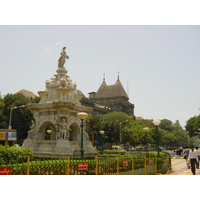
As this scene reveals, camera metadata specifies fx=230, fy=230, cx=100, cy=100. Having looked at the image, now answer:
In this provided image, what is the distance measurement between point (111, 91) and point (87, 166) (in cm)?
9256

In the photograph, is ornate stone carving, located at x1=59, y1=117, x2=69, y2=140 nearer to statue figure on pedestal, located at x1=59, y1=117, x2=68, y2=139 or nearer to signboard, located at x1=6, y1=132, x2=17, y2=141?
statue figure on pedestal, located at x1=59, y1=117, x2=68, y2=139

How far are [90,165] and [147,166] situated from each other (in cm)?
449

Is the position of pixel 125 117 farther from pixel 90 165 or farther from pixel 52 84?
pixel 90 165

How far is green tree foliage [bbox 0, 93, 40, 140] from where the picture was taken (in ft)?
132

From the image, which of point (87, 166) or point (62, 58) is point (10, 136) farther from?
point (87, 166)

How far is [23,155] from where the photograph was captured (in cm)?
1242

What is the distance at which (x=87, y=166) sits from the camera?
8695 mm

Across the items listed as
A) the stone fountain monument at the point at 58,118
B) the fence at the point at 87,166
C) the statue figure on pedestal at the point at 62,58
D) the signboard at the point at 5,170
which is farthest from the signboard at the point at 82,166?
the statue figure on pedestal at the point at 62,58

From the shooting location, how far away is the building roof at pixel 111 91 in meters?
98.8

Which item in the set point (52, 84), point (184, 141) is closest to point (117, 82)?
point (184, 141)

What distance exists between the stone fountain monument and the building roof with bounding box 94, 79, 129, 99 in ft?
265

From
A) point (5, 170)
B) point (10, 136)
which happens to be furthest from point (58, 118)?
point (10, 136)

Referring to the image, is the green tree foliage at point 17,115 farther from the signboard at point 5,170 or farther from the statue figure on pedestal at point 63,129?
the signboard at point 5,170

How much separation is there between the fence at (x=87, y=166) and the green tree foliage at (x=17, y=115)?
102 ft
